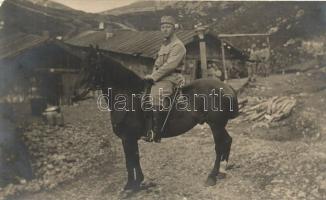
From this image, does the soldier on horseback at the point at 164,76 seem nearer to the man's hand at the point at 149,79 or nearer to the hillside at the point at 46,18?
the man's hand at the point at 149,79

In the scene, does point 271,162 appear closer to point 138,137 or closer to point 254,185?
point 254,185

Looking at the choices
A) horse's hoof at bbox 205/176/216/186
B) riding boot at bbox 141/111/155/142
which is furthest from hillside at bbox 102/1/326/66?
horse's hoof at bbox 205/176/216/186

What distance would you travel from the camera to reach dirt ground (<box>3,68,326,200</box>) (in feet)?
14.0

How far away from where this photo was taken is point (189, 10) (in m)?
4.96

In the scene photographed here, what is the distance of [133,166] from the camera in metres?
4.37

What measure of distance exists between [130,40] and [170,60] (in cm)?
116

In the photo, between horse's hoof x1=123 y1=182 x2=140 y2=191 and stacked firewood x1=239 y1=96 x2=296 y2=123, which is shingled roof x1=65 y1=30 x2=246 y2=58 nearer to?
stacked firewood x1=239 y1=96 x2=296 y2=123

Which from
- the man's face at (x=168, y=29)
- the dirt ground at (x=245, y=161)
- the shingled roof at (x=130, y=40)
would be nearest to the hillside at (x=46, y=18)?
the shingled roof at (x=130, y=40)

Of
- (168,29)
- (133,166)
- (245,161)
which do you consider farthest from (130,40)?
(245,161)

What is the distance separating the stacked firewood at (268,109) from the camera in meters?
5.09

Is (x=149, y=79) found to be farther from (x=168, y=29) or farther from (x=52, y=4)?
(x=52, y=4)

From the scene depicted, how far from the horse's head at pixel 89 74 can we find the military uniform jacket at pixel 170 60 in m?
0.54

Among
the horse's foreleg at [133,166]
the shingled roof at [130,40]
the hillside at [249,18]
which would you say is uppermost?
the hillside at [249,18]

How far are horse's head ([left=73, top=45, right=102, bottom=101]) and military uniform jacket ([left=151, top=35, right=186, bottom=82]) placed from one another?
0.54 metres
